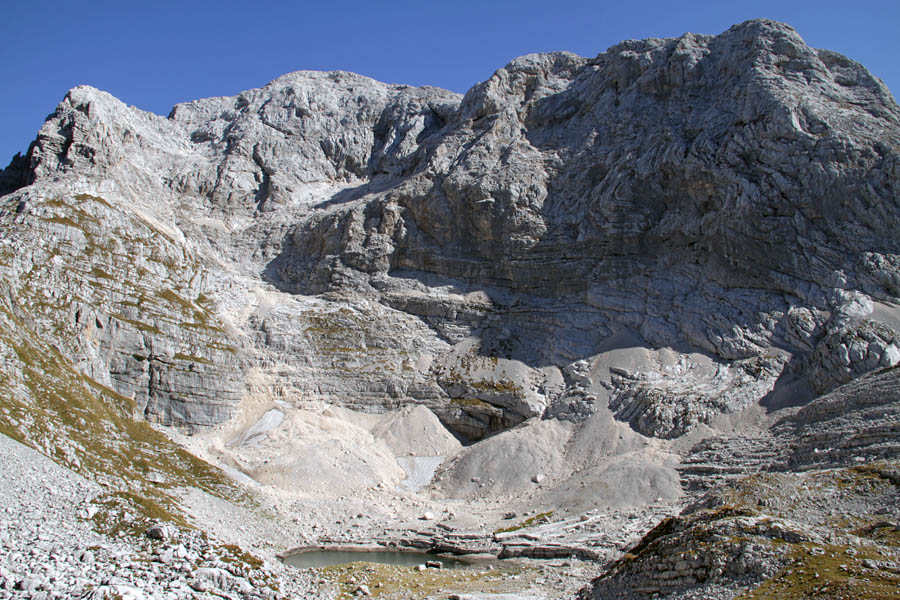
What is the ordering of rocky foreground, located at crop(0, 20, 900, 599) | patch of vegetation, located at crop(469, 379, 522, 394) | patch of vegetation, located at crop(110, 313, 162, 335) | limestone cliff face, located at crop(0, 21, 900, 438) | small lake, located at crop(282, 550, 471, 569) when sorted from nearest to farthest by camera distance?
rocky foreground, located at crop(0, 20, 900, 599) → small lake, located at crop(282, 550, 471, 569) → patch of vegetation, located at crop(110, 313, 162, 335) → limestone cliff face, located at crop(0, 21, 900, 438) → patch of vegetation, located at crop(469, 379, 522, 394)

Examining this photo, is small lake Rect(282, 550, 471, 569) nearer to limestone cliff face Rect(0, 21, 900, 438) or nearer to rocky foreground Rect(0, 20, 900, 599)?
rocky foreground Rect(0, 20, 900, 599)

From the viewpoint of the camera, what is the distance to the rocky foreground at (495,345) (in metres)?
26.9

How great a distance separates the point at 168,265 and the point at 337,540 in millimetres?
37706

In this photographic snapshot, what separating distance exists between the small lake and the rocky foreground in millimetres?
1270

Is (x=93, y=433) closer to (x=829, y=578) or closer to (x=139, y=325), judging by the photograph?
(x=139, y=325)

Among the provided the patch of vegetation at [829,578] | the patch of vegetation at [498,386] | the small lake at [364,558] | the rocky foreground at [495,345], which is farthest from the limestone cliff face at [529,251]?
the patch of vegetation at [829,578]

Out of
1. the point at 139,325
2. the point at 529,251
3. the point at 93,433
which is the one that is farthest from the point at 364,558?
the point at 529,251

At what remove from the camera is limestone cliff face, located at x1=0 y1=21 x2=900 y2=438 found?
57469 mm

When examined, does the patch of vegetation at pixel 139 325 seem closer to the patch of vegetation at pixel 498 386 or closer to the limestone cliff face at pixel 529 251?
the limestone cliff face at pixel 529 251

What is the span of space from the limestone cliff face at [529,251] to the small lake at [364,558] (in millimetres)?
21461

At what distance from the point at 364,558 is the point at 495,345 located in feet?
108

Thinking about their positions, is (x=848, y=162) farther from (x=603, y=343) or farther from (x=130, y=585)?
(x=130, y=585)

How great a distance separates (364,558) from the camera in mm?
41656

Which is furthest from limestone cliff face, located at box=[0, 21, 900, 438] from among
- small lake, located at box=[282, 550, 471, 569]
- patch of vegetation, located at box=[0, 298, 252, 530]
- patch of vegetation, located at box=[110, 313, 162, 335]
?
small lake, located at box=[282, 550, 471, 569]
